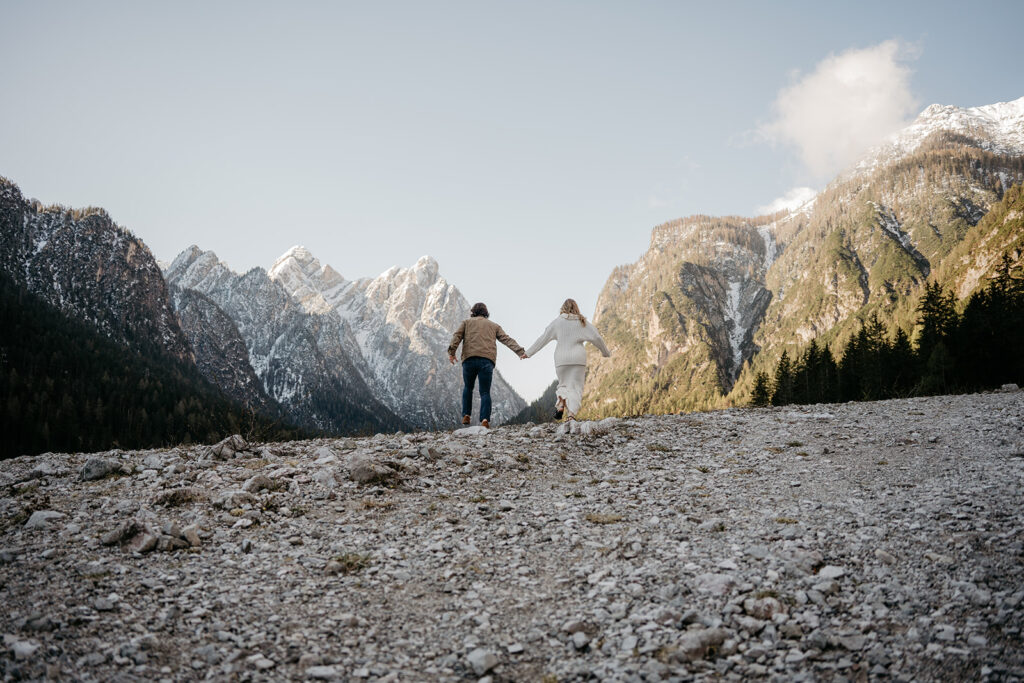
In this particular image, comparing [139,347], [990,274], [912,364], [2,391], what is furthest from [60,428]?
[990,274]

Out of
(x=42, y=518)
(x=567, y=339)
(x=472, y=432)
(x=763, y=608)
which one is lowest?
(x=763, y=608)

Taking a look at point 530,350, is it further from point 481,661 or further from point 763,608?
point 481,661

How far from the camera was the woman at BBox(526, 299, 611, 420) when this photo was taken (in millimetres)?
14688

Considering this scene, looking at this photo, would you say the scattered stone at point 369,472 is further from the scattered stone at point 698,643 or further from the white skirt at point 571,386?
A: the white skirt at point 571,386

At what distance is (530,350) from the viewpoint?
15.0m

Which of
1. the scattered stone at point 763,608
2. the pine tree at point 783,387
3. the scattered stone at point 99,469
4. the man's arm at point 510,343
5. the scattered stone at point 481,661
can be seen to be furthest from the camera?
the pine tree at point 783,387

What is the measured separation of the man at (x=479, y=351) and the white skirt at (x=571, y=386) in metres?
1.75

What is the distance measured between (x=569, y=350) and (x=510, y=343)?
1.68m

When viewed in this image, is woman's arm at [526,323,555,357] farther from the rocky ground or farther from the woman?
the rocky ground

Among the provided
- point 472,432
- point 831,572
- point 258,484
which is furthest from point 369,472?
point 831,572

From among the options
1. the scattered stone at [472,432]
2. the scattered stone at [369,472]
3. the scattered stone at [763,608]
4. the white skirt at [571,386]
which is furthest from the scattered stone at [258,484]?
the white skirt at [571,386]

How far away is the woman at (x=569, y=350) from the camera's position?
14.7 m

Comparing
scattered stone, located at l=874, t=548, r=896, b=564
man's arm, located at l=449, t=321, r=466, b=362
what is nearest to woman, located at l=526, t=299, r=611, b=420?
man's arm, located at l=449, t=321, r=466, b=362

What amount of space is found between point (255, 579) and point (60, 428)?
120 m
